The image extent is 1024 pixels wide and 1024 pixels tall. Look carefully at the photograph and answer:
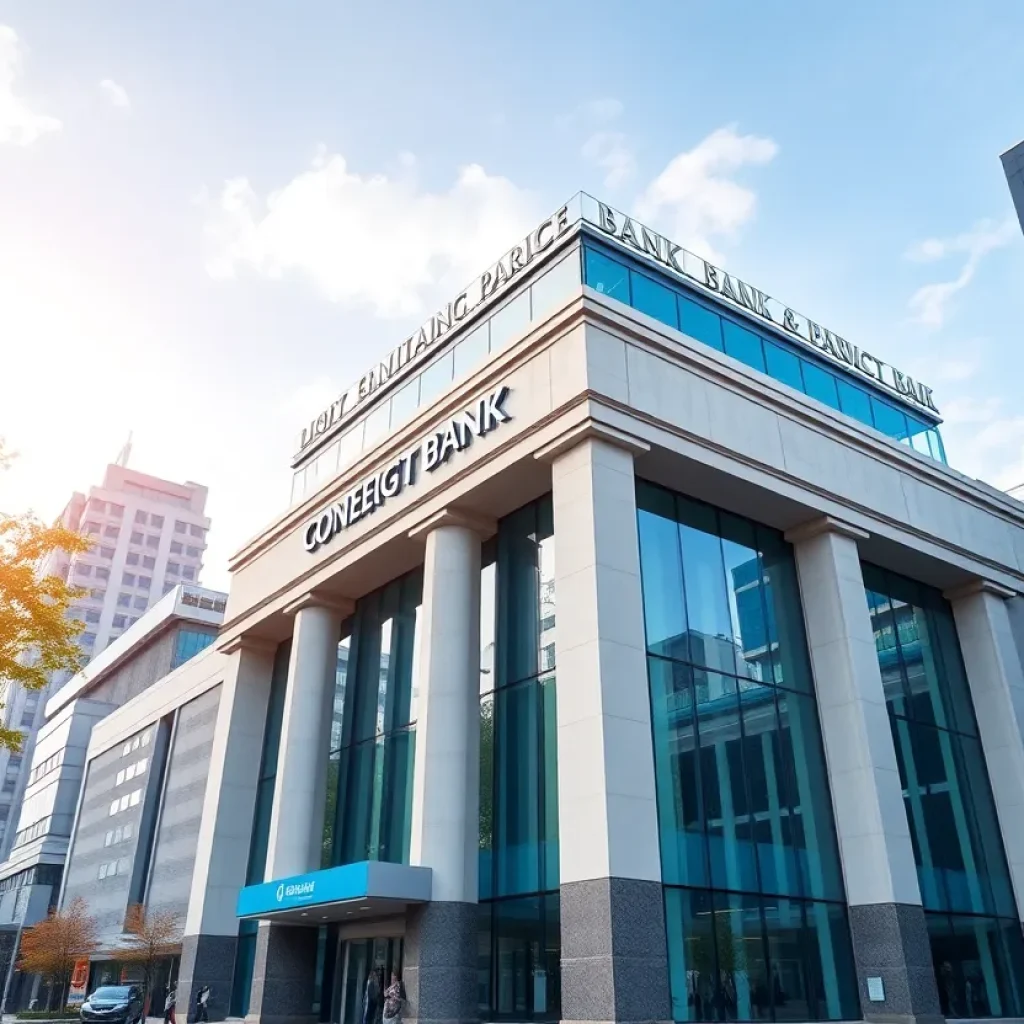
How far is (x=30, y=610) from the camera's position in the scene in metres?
22.0

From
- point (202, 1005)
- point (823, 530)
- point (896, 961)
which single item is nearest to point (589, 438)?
point (823, 530)

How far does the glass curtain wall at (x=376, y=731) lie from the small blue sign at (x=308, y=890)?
11.1 ft

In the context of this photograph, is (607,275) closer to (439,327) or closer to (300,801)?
(439,327)

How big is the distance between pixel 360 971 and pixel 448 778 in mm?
7330

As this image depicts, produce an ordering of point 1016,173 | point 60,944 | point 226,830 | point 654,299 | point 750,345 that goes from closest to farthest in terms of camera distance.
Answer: point 654,299 → point 750,345 → point 226,830 → point 1016,173 → point 60,944

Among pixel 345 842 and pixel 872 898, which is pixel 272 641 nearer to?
pixel 345 842

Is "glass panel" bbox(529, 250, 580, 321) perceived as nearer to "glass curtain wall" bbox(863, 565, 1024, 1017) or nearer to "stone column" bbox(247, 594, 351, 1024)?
"stone column" bbox(247, 594, 351, 1024)

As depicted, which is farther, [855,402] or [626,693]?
[855,402]

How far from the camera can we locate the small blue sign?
21794 millimetres

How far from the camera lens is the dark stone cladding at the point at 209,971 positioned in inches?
1229

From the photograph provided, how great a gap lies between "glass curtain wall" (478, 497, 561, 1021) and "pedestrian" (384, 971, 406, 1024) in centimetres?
193

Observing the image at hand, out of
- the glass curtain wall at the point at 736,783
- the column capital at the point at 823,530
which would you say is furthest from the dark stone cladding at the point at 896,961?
the column capital at the point at 823,530

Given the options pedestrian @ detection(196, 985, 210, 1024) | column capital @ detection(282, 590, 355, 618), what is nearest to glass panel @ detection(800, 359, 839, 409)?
column capital @ detection(282, 590, 355, 618)

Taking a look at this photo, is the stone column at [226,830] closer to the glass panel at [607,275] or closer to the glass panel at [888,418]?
the glass panel at [607,275]
